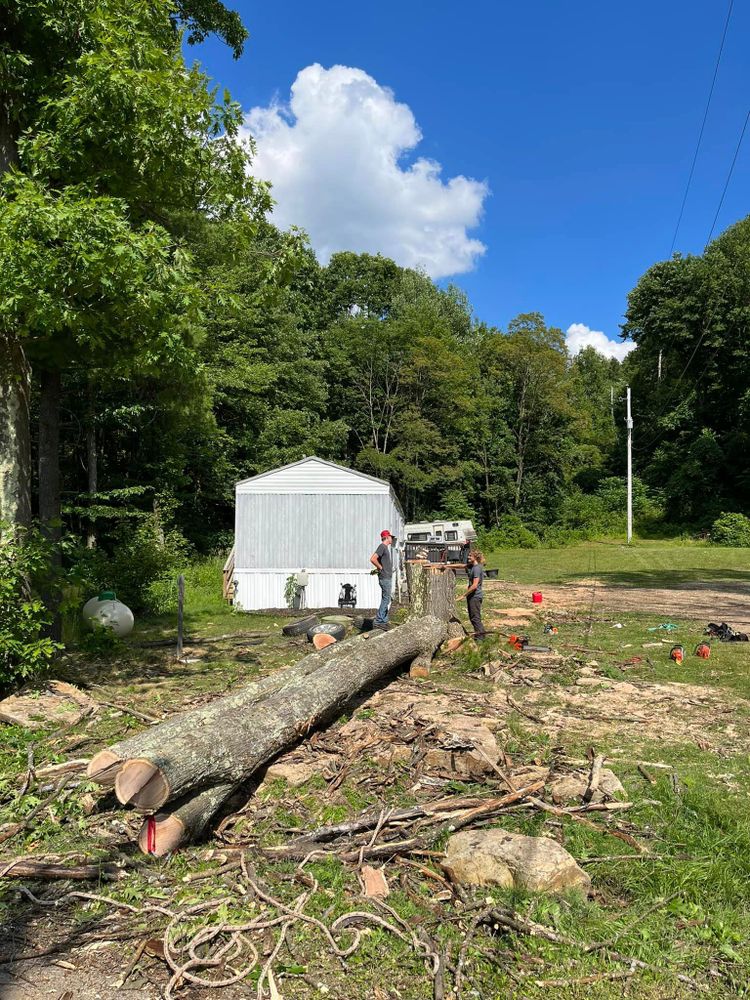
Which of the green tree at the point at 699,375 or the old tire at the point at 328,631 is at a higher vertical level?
the green tree at the point at 699,375

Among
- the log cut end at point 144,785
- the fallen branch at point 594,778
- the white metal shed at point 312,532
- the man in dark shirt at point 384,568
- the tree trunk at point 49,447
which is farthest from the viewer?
the white metal shed at point 312,532

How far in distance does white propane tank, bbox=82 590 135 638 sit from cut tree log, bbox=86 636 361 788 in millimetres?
5551

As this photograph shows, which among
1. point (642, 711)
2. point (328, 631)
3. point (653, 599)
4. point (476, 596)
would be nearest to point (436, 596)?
point (476, 596)

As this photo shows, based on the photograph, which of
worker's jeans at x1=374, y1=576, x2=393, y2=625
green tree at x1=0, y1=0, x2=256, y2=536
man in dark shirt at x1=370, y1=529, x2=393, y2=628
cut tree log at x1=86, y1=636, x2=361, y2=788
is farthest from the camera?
worker's jeans at x1=374, y1=576, x2=393, y2=625

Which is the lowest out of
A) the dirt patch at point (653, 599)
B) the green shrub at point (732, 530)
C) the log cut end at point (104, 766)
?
the dirt patch at point (653, 599)

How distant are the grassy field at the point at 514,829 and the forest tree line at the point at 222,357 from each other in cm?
365

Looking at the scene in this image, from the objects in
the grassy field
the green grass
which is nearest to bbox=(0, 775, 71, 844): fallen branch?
the grassy field

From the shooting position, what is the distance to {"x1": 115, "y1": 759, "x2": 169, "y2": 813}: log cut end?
3.87 metres

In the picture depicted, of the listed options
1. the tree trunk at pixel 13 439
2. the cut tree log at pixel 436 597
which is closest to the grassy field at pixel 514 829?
the tree trunk at pixel 13 439

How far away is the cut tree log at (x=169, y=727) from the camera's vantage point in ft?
14.2

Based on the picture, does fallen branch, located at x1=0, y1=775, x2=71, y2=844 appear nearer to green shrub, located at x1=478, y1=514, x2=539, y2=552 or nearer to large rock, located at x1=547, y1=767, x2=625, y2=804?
large rock, located at x1=547, y1=767, x2=625, y2=804

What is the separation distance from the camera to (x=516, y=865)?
3.64 m

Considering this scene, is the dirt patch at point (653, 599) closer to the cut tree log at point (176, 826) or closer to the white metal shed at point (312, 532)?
the white metal shed at point (312, 532)

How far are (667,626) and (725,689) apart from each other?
4.60 m
